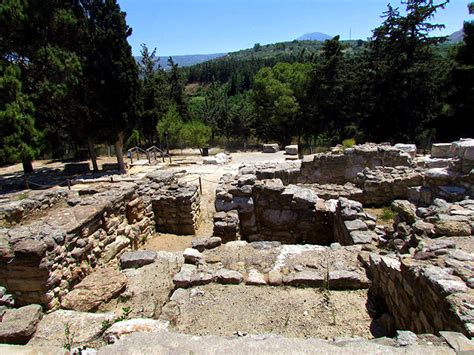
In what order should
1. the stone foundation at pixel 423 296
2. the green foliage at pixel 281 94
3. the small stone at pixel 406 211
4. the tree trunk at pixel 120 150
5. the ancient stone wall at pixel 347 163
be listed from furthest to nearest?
1. the green foliage at pixel 281 94
2. the tree trunk at pixel 120 150
3. the ancient stone wall at pixel 347 163
4. the small stone at pixel 406 211
5. the stone foundation at pixel 423 296

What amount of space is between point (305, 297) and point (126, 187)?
5.68 metres

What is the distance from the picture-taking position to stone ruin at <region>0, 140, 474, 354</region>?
3228 millimetres

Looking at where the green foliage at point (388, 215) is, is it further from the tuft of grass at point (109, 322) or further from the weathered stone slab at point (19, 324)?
the weathered stone slab at point (19, 324)

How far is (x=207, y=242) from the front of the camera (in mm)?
6281

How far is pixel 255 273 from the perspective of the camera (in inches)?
205

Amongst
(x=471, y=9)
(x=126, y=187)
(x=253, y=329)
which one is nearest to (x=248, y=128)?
(x=471, y=9)

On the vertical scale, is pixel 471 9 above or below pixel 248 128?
above

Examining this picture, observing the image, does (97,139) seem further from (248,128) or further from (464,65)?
(464,65)

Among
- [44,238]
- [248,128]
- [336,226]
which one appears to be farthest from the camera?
[248,128]

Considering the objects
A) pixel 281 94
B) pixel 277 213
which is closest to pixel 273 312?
pixel 277 213

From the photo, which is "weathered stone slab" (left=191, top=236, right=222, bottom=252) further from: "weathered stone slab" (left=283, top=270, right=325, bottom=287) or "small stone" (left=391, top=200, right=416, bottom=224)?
"small stone" (left=391, top=200, right=416, bottom=224)

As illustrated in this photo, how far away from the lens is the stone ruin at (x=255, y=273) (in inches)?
127

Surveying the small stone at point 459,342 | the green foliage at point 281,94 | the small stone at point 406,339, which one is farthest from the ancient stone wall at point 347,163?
the green foliage at point 281,94

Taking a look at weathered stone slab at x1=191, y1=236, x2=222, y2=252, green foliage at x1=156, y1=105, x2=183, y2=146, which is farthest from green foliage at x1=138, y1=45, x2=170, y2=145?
weathered stone slab at x1=191, y1=236, x2=222, y2=252
